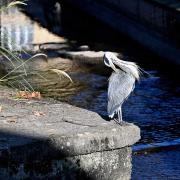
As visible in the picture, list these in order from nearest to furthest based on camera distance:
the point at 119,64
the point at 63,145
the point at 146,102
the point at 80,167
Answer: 1. the point at 63,145
2. the point at 80,167
3. the point at 119,64
4. the point at 146,102

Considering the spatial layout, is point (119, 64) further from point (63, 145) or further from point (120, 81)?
point (63, 145)

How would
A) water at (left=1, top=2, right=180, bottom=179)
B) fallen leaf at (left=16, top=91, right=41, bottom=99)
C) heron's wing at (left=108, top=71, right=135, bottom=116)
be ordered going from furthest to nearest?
water at (left=1, top=2, right=180, bottom=179)
fallen leaf at (left=16, top=91, right=41, bottom=99)
heron's wing at (left=108, top=71, right=135, bottom=116)

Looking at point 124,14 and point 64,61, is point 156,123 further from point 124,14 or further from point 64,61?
point 124,14

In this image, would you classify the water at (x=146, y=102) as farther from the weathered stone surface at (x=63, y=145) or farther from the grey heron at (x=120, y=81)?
the weathered stone surface at (x=63, y=145)

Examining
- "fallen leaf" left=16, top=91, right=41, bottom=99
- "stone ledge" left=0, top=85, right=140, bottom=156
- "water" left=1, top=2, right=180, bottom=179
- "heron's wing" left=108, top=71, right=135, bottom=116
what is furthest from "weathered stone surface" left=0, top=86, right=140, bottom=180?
"fallen leaf" left=16, top=91, right=41, bottom=99

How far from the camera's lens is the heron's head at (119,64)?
24.8 ft

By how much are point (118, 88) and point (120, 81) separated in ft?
0.27

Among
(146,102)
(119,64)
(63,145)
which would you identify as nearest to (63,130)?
(63,145)

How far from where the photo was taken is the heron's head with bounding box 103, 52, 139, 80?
757cm

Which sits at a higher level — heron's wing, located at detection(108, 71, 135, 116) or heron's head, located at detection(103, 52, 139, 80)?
heron's head, located at detection(103, 52, 139, 80)

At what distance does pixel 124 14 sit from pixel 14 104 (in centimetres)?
1571

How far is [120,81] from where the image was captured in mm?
7703

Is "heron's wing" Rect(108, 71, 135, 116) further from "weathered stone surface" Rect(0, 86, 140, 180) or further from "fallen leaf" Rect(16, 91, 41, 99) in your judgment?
"fallen leaf" Rect(16, 91, 41, 99)

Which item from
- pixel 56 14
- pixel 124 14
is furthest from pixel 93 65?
pixel 56 14
